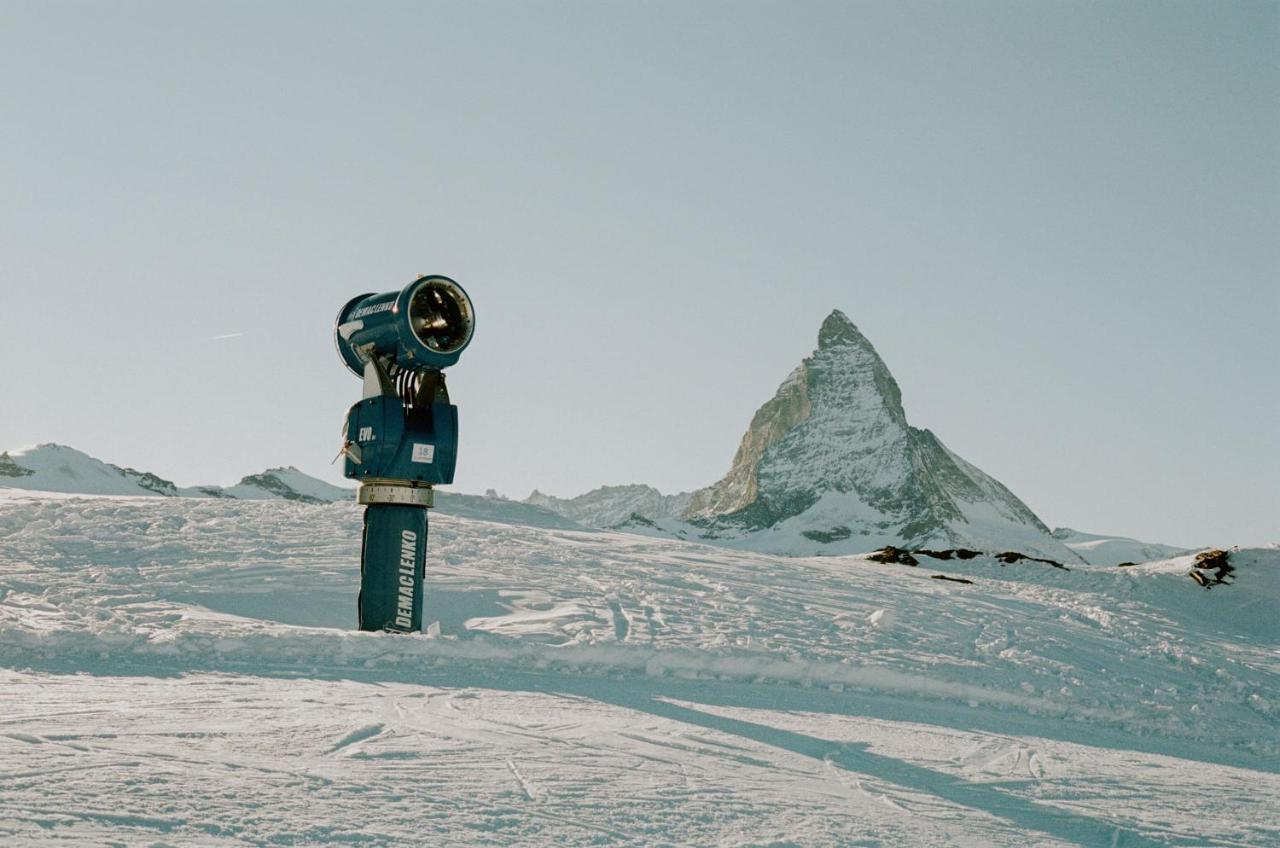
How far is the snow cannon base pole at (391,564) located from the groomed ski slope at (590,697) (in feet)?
1.46

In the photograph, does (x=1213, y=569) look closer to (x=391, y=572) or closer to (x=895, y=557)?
(x=895, y=557)

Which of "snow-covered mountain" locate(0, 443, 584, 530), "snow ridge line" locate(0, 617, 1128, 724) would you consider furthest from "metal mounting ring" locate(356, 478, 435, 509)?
"snow-covered mountain" locate(0, 443, 584, 530)

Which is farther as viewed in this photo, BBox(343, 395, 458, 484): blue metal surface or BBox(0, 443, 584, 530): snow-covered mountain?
BBox(0, 443, 584, 530): snow-covered mountain

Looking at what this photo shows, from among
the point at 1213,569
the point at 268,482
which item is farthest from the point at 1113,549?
the point at 1213,569

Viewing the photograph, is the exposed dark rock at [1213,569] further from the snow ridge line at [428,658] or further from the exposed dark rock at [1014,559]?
the snow ridge line at [428,658]

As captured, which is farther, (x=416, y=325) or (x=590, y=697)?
(x=416, y=325)

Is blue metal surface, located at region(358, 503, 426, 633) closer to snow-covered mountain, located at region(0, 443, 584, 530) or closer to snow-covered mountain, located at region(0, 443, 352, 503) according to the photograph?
snow-covered mountain, located at region(0, 443, 584, 530)

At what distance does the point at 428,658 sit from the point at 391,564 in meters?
0.98

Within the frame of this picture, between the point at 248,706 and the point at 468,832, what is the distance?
2602 mm

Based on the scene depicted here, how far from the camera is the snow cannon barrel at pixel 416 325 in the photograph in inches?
341

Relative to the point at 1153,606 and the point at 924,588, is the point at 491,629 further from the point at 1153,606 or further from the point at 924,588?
the point at 1153,606

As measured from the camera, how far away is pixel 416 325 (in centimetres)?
880

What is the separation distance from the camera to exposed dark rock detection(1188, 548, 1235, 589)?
16109mm

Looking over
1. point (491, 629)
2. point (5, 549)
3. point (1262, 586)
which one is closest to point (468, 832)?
point (491, 629)
